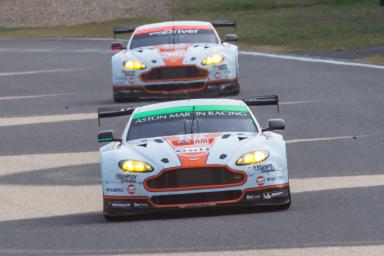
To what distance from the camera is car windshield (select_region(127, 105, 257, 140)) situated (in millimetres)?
13930

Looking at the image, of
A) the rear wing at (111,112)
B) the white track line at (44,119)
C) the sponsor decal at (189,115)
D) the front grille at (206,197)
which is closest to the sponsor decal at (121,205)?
the front grille at (206,197)

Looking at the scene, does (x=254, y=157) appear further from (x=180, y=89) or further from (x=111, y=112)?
(x=180, y=89)

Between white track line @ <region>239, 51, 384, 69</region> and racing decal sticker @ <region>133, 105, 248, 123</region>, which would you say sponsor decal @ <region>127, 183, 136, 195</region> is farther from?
white track line @ <region>239, 51, 384, 69</region>

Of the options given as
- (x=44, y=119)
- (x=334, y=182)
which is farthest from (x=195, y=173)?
(x=44, y=119)

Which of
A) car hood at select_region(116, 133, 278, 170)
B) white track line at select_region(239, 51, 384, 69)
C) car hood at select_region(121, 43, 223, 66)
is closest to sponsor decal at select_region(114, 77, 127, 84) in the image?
car hood at select_region(121, 43, 223, 66)

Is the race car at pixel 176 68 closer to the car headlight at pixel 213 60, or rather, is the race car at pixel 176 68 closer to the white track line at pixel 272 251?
the car headlight at pixel 213 60

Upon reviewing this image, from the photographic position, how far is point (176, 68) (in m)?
24.7

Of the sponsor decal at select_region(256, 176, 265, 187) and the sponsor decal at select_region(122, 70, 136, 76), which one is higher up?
the sponsor decal at select_region(256, 176, 265, 187)

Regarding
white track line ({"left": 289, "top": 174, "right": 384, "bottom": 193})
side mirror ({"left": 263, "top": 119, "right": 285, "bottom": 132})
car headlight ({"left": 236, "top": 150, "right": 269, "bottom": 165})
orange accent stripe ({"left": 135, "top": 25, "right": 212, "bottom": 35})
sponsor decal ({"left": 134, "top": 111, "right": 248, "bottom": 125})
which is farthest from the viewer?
orange accent stripe ({"left": 135, "top": 25, "right": 212, "bottom": 35})

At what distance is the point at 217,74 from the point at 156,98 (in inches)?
46.0

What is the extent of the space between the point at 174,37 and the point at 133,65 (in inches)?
42.2

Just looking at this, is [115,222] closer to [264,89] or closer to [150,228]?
[150,228]

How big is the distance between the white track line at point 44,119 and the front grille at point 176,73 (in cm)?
156

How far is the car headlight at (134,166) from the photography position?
12.9 m
